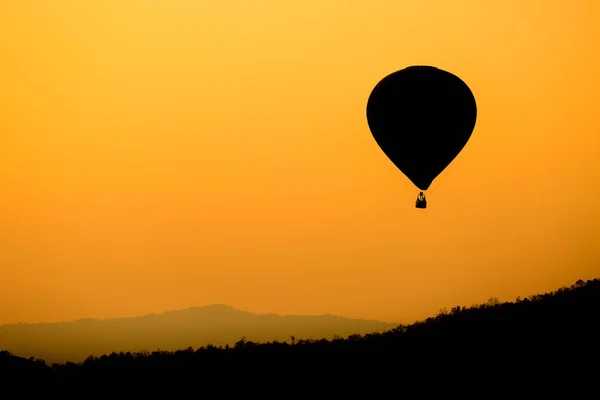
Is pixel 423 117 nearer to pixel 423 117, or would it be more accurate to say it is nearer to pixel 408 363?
pixel 423 117

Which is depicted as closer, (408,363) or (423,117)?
(408,363)

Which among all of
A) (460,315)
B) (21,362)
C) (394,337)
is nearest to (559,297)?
(460,315)

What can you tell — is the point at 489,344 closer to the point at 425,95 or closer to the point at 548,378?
the point at 548,378

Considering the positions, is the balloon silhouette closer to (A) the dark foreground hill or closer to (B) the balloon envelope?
(B) the balloon envelope

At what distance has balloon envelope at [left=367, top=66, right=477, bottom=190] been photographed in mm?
18047

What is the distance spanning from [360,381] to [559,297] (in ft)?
16.5

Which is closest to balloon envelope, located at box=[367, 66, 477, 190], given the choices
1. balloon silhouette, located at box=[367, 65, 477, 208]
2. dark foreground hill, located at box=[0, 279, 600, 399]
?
balloon silhouette, located at box=[367, 65, 477, 208]

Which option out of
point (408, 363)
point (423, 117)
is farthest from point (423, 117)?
point (408, 363)

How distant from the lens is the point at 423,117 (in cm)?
1808

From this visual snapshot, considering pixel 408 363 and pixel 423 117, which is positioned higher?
pixel 423 117

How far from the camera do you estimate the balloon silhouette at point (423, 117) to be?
18.0 m

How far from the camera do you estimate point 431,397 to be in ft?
38.9

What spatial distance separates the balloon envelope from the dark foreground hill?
11.1ft

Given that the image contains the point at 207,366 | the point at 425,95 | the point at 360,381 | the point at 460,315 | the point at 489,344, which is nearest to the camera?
the point at 360,381
